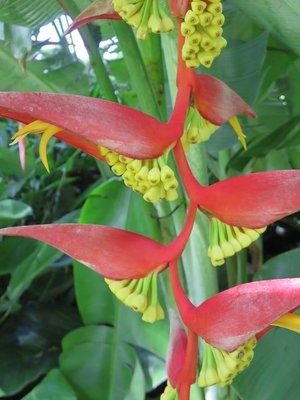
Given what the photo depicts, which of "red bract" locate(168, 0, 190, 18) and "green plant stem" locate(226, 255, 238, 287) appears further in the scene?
"green plant stem" locate(226, 255, 238, 287)

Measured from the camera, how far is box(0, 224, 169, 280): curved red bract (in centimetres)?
23

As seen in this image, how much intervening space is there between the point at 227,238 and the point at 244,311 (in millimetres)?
33

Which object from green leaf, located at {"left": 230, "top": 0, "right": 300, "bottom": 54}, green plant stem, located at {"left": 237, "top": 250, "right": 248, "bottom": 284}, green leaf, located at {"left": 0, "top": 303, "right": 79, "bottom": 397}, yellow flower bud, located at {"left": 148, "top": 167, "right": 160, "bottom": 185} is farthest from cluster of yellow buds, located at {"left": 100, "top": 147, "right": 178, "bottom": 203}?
green leaf, located at {"left": 0, "top": 303, "right": 79, "bottom": 397}

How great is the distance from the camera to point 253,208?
0.73 ft

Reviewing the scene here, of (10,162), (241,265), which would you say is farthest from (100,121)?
(10,162)

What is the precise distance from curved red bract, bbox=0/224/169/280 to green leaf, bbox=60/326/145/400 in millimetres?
410

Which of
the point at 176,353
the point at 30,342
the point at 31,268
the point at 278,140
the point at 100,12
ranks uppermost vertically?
the point at 100,12

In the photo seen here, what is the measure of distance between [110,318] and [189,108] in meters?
0.43

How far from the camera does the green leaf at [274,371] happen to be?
18.4 inches

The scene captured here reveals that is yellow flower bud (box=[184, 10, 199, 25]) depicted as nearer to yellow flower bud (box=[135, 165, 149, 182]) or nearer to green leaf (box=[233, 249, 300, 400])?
yellow flower bud (box=[135, 165, 149, 182])

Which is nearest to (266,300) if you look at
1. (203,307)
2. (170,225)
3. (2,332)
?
(203,307)

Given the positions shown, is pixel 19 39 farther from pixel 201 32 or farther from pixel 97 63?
pixel 201 32

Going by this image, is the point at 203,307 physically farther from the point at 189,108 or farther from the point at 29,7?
the point at 29,7

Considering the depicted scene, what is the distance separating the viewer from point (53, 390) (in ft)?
1.92
